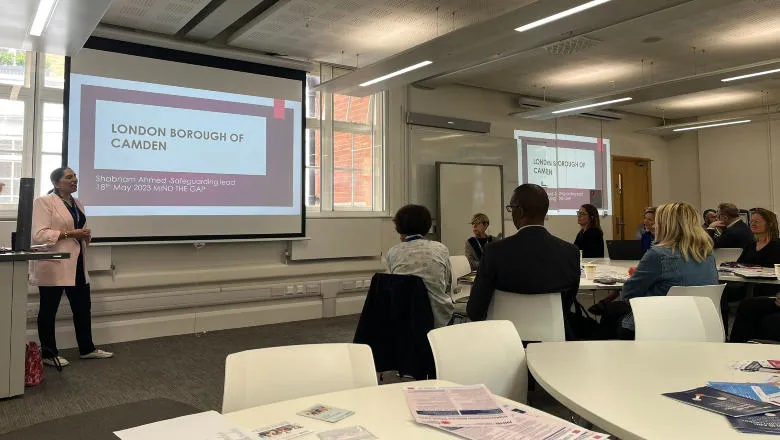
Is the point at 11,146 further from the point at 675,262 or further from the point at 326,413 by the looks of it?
the point at 675,262

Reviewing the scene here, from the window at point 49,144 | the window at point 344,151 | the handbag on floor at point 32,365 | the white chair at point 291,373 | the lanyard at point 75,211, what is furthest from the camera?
the window at point 344,151

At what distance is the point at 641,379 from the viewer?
148 cm

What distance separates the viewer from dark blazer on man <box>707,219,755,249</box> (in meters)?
5.23

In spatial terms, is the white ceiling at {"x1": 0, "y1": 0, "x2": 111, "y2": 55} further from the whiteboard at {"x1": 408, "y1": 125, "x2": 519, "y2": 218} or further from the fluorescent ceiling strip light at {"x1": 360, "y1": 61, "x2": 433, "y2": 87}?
the whiteboard at {"x1": 408, "y1": 125, "x2": 519, "y2": 218}

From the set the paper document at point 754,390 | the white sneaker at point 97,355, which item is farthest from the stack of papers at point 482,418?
the white sneaker at point 97,355

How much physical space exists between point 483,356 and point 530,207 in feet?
3.46

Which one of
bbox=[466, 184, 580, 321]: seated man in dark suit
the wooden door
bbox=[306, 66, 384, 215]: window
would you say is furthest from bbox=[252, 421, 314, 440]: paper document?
the wooden door

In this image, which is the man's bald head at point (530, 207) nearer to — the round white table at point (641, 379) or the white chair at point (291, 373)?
the round white table at point (641, 379)

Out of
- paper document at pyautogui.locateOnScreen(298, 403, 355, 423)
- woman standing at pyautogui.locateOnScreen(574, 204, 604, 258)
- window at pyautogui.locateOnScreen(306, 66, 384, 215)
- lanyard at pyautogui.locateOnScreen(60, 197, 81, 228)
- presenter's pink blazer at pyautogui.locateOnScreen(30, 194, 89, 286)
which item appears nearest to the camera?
paper document at pyautogui.locateOnScreen(298, 403, 355, 423)

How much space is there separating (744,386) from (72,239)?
4.42 metres

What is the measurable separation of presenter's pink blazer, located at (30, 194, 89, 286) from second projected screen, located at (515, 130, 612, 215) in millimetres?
6271

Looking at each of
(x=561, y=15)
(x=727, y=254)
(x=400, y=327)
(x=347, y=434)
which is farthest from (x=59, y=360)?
(x=727, y=254)

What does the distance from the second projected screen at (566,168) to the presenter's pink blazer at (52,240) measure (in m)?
6.27

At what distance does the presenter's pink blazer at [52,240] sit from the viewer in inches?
156
